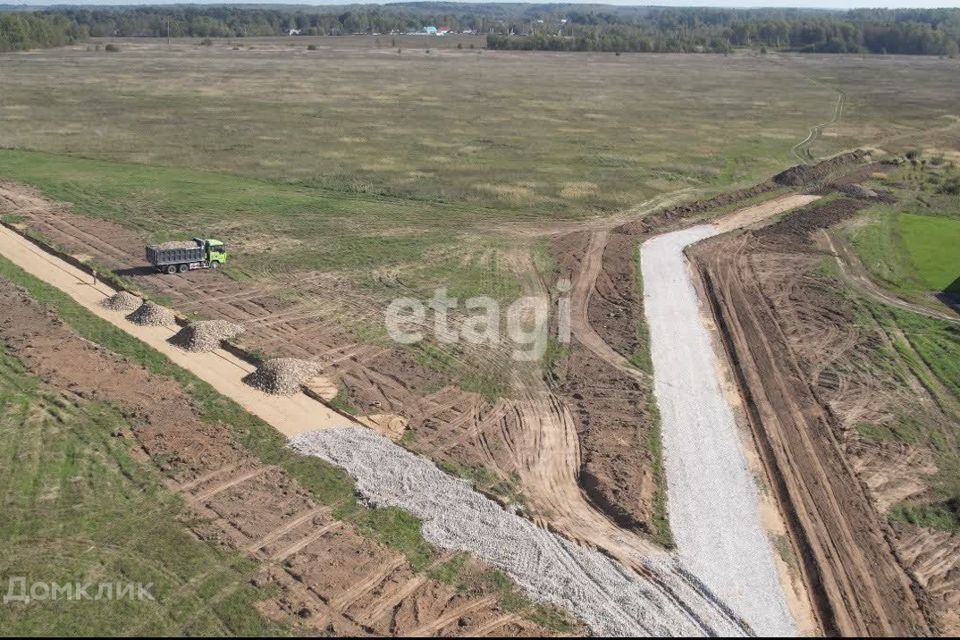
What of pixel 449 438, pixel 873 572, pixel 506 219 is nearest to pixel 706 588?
pixel 873 572

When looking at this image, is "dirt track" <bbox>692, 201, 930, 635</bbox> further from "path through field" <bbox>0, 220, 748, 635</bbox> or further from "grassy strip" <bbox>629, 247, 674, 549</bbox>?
"path through field" <bbox>0, 220, 748, 635</bbox>

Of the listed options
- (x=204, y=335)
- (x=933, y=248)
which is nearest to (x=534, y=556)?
(x=204, y=335)

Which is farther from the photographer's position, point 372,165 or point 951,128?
point 951,128

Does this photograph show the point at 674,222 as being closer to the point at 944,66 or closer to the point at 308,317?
the point at 308,317

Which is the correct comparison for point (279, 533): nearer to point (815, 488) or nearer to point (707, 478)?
point (707, 478)

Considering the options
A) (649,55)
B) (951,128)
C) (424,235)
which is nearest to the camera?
(424,235)

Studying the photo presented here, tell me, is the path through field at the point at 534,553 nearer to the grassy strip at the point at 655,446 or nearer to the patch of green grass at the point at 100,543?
the grassy strip at the point at 655,446

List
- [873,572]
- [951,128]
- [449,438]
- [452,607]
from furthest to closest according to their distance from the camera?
[951,128]
[449,438]
[873,572]
[452,607]
